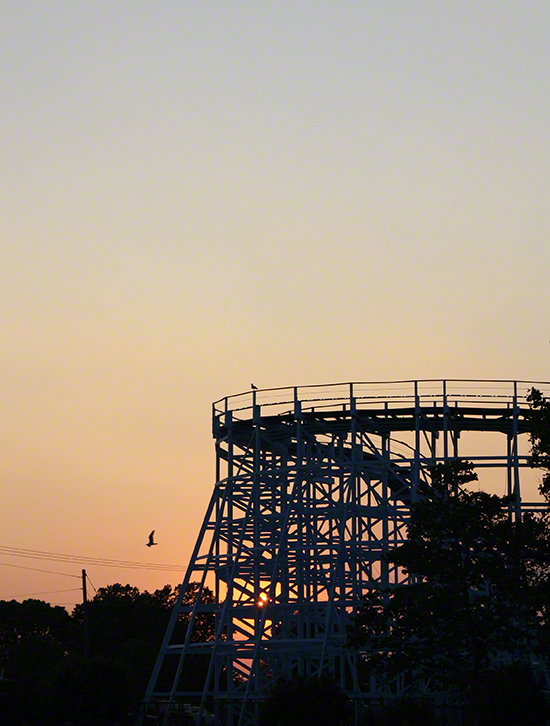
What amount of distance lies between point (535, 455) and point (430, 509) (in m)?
4.03

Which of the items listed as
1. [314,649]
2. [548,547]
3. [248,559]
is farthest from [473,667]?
[248,559]

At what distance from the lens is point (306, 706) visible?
3272 cm

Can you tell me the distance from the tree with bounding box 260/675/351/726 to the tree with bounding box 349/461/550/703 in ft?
6.04

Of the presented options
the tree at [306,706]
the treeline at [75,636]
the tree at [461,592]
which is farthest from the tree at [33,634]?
the tree at [461,592]

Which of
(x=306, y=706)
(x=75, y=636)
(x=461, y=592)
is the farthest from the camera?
(x=75, y=636)

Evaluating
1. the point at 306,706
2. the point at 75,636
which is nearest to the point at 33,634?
the point at 75,636

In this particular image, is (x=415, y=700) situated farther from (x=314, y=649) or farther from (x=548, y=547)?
(x=314, y=649)

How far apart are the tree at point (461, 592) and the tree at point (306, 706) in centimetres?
184

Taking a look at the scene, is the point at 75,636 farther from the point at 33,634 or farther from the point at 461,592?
the point at 461,592

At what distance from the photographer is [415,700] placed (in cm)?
3388

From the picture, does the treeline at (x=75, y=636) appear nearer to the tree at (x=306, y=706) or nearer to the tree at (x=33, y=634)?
the tree at (x=33, y=634)

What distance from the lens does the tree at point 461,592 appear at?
33125 millimetres

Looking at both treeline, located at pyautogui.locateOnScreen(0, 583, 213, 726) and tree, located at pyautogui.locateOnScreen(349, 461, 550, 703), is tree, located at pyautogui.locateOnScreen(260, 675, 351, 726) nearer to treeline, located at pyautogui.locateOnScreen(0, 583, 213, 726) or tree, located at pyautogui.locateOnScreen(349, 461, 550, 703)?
tree, located at pyautogui.locateOnScreen(349, 461, 550, 703)

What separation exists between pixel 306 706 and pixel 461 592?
5.81m
